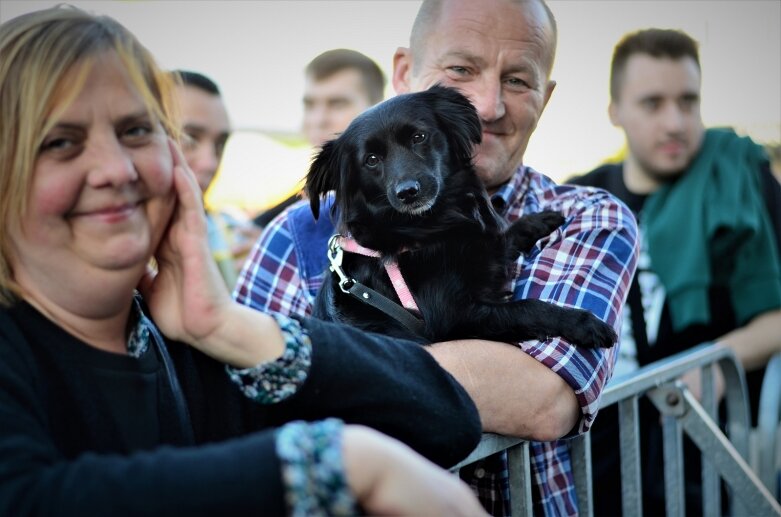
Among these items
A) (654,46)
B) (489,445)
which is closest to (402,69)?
(489,445)

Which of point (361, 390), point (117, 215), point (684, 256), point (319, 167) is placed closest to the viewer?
point (117, 215)

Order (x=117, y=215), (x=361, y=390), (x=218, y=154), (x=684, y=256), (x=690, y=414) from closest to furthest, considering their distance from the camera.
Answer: (x=117, y=215)
(x=361, y=390)
(x=690, y=414)
(x=684, y=256)
(x=218, y=154)

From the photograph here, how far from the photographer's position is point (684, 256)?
3.33 meters

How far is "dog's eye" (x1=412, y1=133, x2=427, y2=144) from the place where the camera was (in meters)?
1.96

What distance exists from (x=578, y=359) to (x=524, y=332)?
125 mm

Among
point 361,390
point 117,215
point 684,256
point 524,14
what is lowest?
point 684,256

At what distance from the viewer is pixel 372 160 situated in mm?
1979

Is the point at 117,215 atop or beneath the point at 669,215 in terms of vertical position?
atop

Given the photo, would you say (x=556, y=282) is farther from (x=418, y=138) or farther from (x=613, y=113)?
(x=613, y=113)

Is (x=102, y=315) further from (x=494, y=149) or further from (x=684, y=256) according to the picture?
(x=684, y=256)

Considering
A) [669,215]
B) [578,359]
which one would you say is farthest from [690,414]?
[669,215]

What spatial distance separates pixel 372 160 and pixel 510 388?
0.71 meters

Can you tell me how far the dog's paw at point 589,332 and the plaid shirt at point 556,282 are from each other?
0.07 ft

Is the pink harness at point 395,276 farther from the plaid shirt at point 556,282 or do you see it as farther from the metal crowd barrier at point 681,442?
the metal crowd barrier at point 681,442
